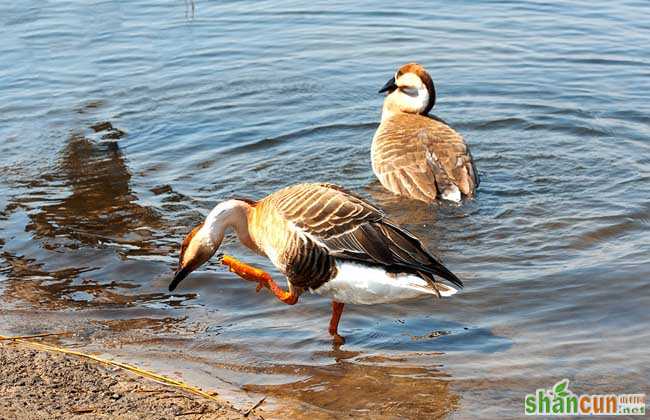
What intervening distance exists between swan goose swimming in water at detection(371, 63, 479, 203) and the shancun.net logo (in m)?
3.94

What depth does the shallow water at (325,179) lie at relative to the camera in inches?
259

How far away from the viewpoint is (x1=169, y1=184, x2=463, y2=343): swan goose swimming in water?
22.0 ft

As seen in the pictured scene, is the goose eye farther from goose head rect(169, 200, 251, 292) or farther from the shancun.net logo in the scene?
the shancun.net logo

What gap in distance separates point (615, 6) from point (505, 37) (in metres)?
2.44

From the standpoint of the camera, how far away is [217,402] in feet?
18.5

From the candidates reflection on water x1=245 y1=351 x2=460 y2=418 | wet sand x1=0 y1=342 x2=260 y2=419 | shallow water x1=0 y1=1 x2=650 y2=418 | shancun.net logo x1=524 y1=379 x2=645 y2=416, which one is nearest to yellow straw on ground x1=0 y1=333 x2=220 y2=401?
wet sand x1=0 y1=342 x2=260 y2=419

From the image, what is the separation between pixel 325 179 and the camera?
34.0 feet

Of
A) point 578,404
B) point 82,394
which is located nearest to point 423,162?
point 578,404

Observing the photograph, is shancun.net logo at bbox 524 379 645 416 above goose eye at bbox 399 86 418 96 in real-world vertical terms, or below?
below

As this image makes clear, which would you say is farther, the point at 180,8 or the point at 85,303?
the point at 180,8

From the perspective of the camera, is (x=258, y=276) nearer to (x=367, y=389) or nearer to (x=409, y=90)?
(x=367, y=389)

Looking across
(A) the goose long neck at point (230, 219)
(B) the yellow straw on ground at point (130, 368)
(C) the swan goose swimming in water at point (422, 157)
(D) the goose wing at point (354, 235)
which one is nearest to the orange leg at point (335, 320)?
(D) the goose wing at point (354, 235)

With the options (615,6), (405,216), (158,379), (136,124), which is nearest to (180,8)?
(136,124)

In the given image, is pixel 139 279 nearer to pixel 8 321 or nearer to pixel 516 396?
pixel 8 321
